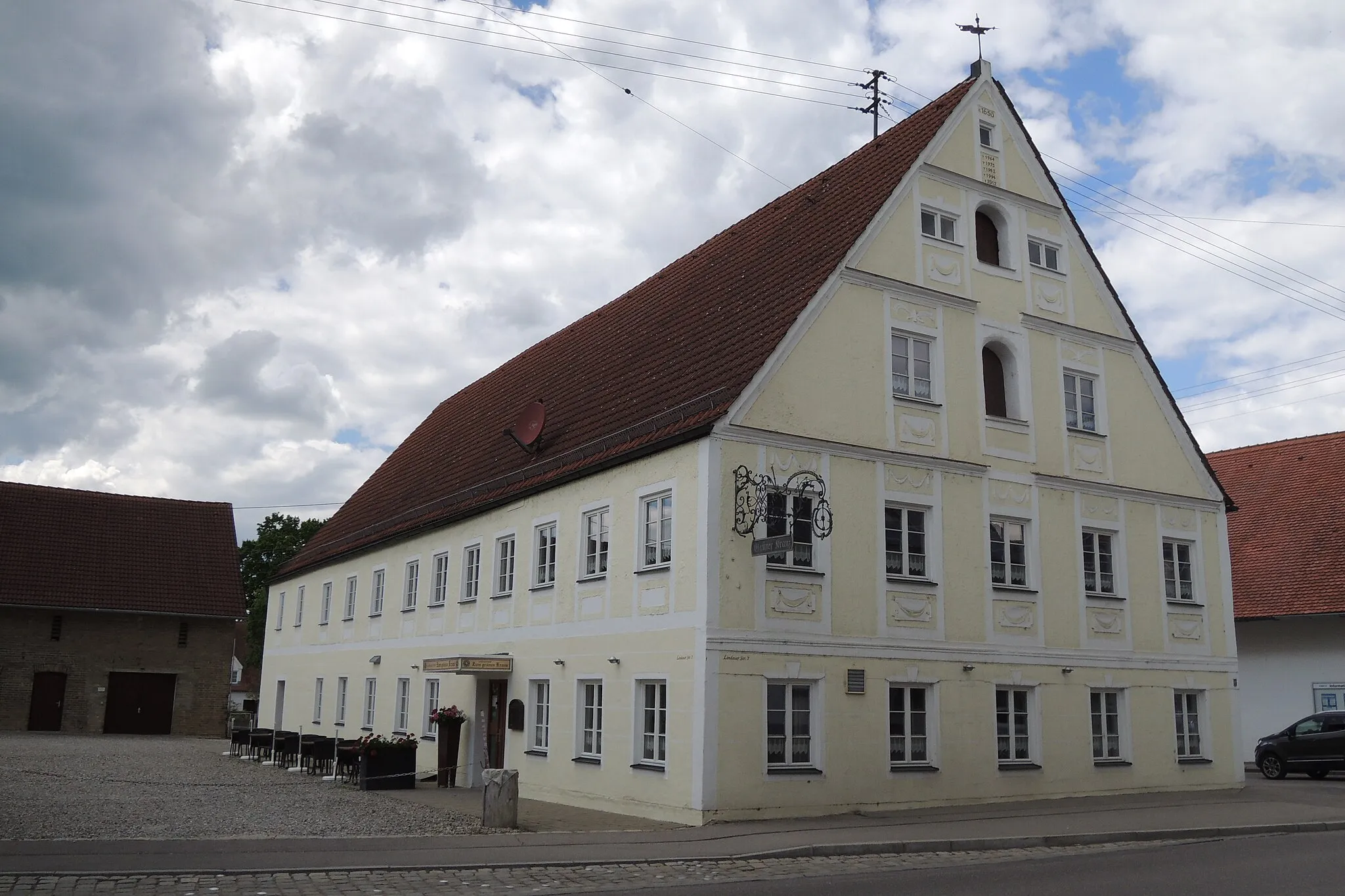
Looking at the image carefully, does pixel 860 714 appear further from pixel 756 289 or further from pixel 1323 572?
pixel 1323 572

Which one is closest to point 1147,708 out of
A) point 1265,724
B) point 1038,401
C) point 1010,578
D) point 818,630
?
point 1010,578

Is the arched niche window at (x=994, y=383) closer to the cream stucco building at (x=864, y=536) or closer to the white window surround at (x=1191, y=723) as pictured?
the cream stucco building at (x=864, y=536)

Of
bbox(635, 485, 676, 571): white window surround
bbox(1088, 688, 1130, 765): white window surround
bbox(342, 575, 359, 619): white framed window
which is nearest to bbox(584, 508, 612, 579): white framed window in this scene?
bbox(635, 485, 676, 571): white window surround

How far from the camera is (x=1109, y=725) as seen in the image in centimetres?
2200

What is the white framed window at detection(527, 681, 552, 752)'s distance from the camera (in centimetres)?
2144

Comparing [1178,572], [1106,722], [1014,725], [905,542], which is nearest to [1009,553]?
[905,542]

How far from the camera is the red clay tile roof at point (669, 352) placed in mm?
19688

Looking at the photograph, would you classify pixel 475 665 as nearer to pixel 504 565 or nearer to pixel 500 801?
pixel 504 565

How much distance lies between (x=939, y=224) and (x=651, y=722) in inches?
407

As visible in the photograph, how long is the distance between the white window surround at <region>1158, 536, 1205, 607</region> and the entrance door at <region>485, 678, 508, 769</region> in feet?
43.0

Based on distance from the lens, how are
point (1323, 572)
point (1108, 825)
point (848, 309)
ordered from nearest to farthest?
point (1108, 825) → point (848, 309) → point (1323, 572)

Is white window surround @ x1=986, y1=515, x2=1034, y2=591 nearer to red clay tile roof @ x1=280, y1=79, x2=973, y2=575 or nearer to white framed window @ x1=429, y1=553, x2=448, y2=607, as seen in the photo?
red clay tile roof @ x1=280, y1=79, x2=973, y2=575

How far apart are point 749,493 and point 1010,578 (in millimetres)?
5946

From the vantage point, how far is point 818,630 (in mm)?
18312
